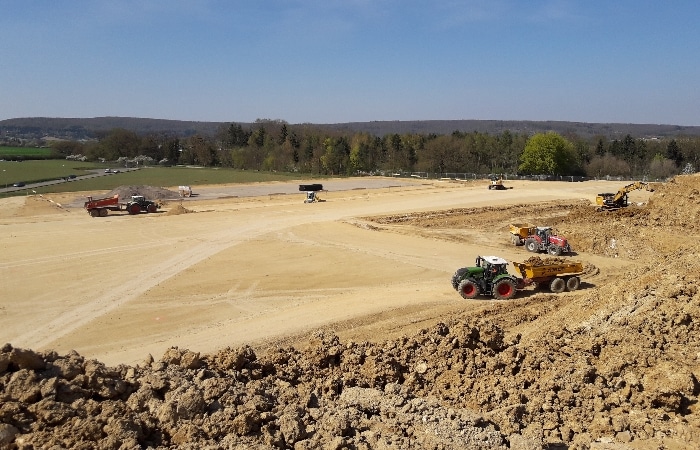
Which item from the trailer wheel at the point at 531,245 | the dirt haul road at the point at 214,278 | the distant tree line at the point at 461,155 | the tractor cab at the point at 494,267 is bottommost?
the dirt haul road at the point at 214,278

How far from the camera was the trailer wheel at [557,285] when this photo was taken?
63.6 ft

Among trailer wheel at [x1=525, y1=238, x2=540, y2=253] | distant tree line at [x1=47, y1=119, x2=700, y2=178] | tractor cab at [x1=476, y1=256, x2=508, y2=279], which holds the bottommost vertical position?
trailer wheel at [x1=525, y1=238, x2=540, y2=253]

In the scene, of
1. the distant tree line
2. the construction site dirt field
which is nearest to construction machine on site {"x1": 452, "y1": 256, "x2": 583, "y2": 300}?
the construction site dirt field

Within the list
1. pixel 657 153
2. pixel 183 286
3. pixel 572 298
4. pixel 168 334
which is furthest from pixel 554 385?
pixel 657 153

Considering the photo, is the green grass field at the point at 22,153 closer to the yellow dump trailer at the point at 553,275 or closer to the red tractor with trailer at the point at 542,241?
the red tractor with trailer at the point at 542,241

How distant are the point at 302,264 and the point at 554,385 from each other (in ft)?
54.2

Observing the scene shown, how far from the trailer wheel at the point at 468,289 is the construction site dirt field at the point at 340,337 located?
10.4 inches

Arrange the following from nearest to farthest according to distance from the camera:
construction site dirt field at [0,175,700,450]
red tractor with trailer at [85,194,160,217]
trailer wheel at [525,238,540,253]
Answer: construction site dirt field at [0,175,700,450] < trailer wheel at [525,238,540,253] < red tractor with trailer at [85,194,160,217]

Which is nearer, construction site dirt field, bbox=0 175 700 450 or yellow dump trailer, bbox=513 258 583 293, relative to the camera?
construction site dirt field, bbox=0 175 700 450

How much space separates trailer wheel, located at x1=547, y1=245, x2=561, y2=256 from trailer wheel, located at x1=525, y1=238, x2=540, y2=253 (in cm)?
59

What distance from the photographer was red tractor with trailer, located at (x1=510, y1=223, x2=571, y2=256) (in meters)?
26.1

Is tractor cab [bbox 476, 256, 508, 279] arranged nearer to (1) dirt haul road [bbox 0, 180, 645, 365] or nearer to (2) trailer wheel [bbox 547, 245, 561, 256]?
(1) dirt haul road [bbox 0, 180, 645, 365]

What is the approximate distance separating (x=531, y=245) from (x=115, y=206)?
29300mm

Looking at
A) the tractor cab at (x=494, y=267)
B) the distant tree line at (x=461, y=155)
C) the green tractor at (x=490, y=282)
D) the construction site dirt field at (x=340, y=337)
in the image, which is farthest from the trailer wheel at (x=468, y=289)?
the distant tree line at (x=461, y=155)
